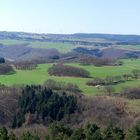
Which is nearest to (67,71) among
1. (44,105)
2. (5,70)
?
(5,70)

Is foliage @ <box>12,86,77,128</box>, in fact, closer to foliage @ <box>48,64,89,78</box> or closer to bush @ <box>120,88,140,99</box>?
bush @ <box>120,88,140,99</box>

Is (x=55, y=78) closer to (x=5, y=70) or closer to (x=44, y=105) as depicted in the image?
(x=5, y=70)

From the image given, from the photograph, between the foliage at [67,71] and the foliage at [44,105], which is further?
the foliage at [67,71]

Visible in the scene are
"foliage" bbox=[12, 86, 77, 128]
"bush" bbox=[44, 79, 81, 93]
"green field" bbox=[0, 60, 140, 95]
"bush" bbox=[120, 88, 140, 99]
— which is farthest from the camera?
"green field" bbox=[0, 60, 140, 95]

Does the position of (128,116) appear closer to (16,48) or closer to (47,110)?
(47,110)

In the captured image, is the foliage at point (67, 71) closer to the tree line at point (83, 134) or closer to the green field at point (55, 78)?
the green field at point (55, 78)

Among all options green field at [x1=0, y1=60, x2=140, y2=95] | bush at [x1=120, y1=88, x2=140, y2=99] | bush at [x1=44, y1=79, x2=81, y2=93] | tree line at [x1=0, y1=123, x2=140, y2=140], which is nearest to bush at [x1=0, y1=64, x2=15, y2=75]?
green field at [x1=0, y1=60, x2=140, y2=95]

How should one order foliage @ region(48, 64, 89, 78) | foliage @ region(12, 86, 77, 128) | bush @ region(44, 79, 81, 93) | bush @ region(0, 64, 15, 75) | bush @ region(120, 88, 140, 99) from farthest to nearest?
bush @ region(0, 64, 15, 75) < foliage @ region(48, 64, 89, 78) < bush @ region(44, 79, 81, 93) < bush @ region(120, 88, 140, 99) < foliage @ region(12, 86, 77, 128)

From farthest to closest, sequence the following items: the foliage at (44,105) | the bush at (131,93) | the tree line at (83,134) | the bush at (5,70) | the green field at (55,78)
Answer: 1. the bush at (5,70)
2. the green field at (55,78)
3. the bush at (131,93)
4. the foliage at (44,105)
5. the tree line at (83,134)

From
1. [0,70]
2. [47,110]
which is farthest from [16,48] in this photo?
[47,110]

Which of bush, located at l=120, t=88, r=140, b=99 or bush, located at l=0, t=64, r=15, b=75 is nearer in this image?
bush, located at l=120, t=88, r=140, b=99

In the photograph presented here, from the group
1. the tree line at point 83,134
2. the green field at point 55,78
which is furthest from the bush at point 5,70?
the tree line at point 83,134

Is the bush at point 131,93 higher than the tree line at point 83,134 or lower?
lower

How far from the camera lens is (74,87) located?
7269 centimetres
